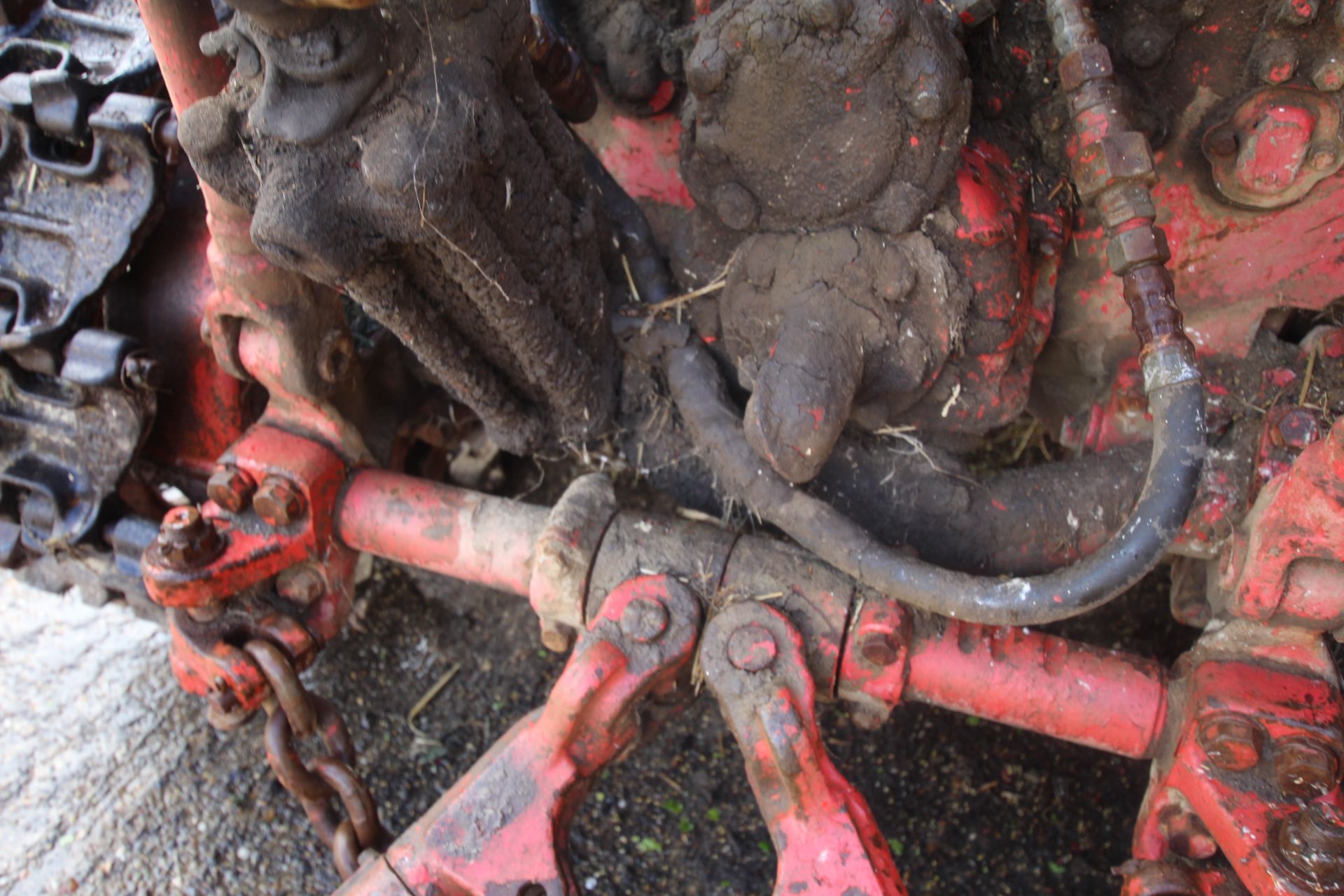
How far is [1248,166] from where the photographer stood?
1.24 m

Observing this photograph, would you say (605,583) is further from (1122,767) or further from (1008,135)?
(1122,767)

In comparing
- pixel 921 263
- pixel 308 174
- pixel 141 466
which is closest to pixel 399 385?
pixel 141 466

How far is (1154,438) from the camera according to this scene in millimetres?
1047

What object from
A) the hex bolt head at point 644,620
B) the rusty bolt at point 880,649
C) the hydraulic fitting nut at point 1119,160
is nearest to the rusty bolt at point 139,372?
the hex bolt head at point 644,620

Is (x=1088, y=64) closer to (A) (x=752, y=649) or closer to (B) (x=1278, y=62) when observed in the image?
(B) (x=1278, y=62)

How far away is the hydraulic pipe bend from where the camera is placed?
101 cm

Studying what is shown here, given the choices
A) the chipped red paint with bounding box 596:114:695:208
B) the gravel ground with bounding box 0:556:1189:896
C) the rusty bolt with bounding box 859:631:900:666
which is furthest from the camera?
the gravel ground with bounding box 0:556:1189:896

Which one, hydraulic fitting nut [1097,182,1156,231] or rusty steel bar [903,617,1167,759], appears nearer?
hydraulic fitting nut [1097,182,1156,231]

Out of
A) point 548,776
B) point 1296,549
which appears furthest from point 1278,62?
point 548,776

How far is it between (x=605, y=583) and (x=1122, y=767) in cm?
114

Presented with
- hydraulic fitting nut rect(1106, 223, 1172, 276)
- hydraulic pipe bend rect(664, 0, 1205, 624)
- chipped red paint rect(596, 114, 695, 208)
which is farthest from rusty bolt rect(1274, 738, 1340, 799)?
chipped red paint rect(596, 114, 695, 208)

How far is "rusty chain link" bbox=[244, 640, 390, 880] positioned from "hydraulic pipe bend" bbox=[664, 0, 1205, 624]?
2.51 ft

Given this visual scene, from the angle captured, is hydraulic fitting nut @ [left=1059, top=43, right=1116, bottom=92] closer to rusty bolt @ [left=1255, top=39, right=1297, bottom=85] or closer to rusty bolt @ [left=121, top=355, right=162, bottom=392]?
rusty bolt @ [left=1255, top=39, right=1297, bottom=85]

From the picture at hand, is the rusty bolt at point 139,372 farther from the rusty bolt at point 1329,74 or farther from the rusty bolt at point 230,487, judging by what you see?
the rusty bolt at point 1329,74
